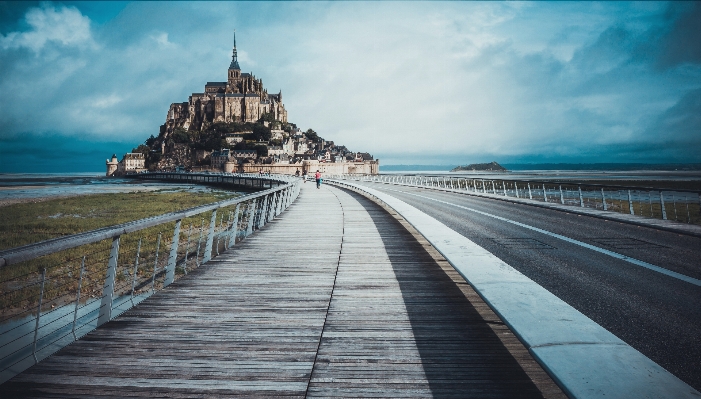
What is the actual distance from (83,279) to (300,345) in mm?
11787

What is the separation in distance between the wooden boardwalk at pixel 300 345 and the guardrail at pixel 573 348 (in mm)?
329

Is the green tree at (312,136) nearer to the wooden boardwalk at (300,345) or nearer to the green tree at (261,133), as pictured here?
the green tree at (261,133)

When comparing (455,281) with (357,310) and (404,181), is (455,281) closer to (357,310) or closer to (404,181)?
(357,310)

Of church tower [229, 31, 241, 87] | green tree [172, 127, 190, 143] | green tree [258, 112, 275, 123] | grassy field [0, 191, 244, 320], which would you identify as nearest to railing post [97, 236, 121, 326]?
grassy field [0, 191, 244, 320]

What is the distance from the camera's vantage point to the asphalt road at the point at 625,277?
349cm

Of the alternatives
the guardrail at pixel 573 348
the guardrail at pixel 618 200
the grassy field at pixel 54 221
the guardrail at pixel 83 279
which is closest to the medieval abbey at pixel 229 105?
the guardrail at pixel 618 200

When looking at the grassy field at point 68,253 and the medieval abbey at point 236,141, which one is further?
the medieval abbey at point 236,141

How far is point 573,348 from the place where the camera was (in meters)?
2.63

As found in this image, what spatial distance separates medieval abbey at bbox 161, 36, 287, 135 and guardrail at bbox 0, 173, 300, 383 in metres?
141

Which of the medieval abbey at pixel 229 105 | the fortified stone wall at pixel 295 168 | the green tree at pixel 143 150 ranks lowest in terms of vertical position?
the fortified stone wall at pixel 295 168

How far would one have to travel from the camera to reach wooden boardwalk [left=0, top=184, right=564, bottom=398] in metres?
2.74

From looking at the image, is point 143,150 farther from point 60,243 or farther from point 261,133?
point 60,243

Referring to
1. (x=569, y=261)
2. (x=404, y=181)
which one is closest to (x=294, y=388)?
(x=569, y=261)

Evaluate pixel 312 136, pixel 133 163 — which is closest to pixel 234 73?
pixel 312 136
